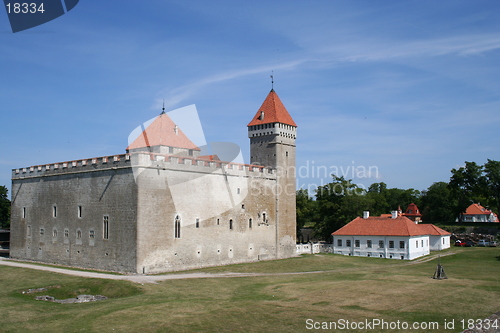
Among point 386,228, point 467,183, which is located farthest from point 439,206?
point 386,228

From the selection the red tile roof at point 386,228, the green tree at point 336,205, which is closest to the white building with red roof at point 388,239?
the red tile roof at point 386,228

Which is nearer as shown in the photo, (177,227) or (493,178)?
(177,227)

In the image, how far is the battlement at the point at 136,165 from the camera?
32750mm

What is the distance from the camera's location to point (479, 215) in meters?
92.6

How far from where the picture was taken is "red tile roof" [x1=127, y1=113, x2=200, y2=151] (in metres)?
38.5

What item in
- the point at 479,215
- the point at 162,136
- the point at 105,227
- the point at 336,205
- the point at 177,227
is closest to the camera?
the point at 105,227

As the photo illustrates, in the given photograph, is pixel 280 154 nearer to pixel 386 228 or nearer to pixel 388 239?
pixel 386 228

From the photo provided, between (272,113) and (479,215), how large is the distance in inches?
2612

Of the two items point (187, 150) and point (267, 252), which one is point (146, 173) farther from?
point (267, 252)

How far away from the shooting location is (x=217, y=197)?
37969 mm

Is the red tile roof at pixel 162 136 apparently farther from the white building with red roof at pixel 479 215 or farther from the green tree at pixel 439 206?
the white building with red roof at pixel 479 215

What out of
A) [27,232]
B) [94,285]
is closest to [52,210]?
[27,232]

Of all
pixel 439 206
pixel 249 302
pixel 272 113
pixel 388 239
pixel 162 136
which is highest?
pixel 272 113

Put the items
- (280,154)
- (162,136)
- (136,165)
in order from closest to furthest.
Answer: (136,165) < (162,136) < (280,154)
